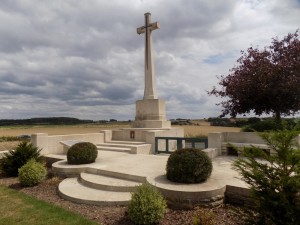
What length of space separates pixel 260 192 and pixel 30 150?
10721 millimetres

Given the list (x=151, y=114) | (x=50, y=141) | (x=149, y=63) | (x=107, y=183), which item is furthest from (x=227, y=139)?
(x=50, y=141)

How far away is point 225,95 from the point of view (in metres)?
15.0

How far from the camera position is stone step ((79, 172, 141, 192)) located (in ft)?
27.3

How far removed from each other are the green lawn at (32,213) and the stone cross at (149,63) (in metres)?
13.5

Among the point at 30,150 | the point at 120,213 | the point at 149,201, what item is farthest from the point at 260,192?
the point at 30,150

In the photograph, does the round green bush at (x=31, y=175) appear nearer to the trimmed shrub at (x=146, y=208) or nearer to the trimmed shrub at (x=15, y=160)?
the trimmed shrub at (x=15, y=160)

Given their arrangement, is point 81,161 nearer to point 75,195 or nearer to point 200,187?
point 75,195

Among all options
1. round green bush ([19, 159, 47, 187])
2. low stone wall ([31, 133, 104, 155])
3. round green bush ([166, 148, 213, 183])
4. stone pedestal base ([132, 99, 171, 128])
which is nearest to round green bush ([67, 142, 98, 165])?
round green bush ([19, 159, 47, 187])

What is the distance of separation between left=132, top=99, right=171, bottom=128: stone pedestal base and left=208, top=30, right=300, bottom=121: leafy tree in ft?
18.0

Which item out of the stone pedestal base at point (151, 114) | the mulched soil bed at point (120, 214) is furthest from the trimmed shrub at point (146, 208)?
the stone pedestal base at point (151, 114)

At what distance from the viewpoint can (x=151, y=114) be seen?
65.3 ft

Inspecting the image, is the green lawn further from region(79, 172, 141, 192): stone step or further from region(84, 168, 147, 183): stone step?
region(84, 168, 147, 183): stone step

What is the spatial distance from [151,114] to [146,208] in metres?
14.1

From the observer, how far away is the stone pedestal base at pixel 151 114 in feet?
63.9
